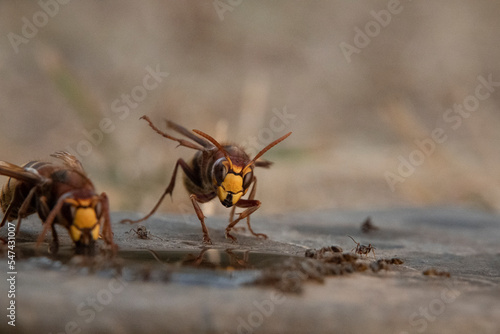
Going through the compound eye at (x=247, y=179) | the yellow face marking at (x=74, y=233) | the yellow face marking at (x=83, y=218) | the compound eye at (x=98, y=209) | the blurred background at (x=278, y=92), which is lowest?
the yellow face marking at (x=74, y=233)

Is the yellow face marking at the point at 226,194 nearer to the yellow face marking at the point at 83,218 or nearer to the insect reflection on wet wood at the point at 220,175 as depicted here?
the insect reflection on wet wood at the point at 220,175

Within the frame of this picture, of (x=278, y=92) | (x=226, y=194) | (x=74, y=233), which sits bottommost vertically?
(x=74, y=233)

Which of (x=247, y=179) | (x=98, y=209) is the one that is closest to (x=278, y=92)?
(x=247, y=179)

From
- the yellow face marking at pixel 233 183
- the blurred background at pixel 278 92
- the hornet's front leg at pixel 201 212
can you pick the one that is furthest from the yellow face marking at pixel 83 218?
the blurred background at pixel 278 92

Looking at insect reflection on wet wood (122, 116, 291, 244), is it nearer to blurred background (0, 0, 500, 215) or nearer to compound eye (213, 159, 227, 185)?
compound eye (213, 159, 227, 185)

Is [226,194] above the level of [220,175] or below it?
below

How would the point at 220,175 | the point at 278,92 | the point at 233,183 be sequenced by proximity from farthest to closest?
1. the point at 278,92
2. the point at 220,175
3. the point at 233,183

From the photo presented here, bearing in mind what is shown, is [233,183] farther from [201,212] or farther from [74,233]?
[74,233]
